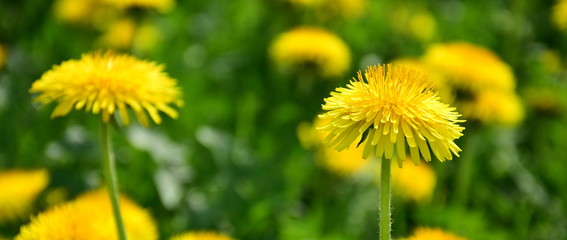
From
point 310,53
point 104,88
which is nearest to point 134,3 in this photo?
point 310,53

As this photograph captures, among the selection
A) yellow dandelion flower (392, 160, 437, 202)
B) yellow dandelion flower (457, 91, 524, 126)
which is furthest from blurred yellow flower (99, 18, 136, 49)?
yellow dandelion flower (457, 91, 524, 126)

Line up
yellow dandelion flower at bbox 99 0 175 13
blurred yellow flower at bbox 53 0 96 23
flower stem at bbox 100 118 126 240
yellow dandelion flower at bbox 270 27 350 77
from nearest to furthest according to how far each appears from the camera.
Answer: flower stem at bbox 100 118 126 240
yellow dandelion flower at bbox 99 0 175 13
yellow dandelion flower at bbox 270 27 350 77
blurred yellow flower at bbox 53 0 96 23

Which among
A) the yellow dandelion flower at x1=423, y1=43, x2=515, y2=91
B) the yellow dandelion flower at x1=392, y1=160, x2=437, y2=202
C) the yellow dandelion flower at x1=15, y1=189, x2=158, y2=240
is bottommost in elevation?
the yellow dandelion flower at x1=15, y1=189, x2=158, y2=240

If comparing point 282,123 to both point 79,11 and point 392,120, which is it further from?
point 392,120

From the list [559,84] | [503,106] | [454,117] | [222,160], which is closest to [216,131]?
[222,160]

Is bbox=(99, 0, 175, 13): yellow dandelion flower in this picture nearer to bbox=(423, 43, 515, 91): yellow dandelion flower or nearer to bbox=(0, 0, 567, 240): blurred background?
bbox=(0, 0, 567, 240): blurred background

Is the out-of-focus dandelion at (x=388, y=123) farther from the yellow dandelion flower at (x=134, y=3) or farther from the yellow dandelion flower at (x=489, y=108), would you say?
the yellow dandelion flower at (x=134, y=3)
